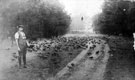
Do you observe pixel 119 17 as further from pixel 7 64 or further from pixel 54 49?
pixel 7 64

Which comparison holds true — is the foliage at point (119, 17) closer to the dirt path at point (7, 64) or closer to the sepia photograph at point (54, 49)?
the sepia photograph at point (54, 49)

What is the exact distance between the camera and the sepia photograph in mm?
12919

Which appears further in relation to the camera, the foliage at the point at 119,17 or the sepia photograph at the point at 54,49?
the foliage at the point at 119,17

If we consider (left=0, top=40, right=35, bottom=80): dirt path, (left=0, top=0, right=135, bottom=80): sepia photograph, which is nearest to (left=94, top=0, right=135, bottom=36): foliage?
(left=0, top=0, right=135, bottom=80): sepia photograph

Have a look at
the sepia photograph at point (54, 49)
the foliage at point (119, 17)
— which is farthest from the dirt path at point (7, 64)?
the foliage at point (119, 17)

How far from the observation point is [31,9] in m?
36.9

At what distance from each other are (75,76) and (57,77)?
0.90m

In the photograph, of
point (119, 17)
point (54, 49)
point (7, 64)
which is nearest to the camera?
point (7, 64)

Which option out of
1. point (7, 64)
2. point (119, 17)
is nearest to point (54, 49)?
point (7, 64)

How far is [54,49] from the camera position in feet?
87.9

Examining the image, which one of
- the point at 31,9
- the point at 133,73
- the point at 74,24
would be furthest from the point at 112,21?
the point at 74,24

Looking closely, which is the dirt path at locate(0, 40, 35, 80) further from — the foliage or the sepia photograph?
the foliage

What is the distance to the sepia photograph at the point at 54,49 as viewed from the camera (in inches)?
509

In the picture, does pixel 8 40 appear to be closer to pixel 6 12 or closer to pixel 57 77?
pixel 6 12
